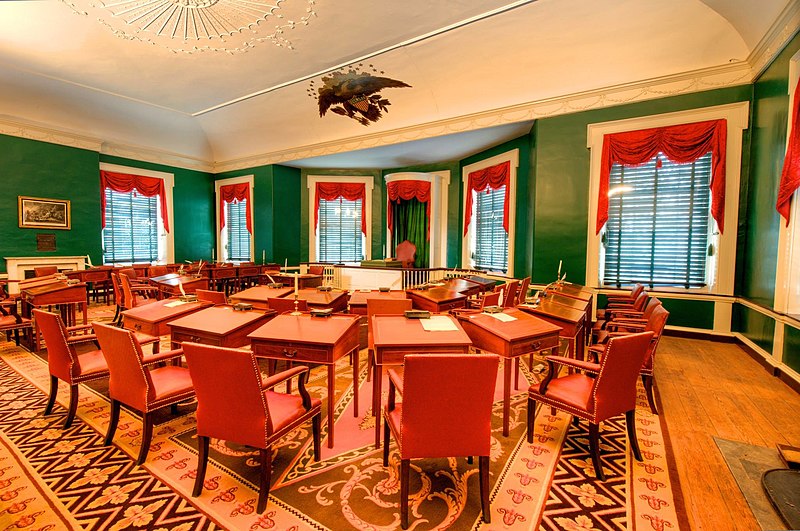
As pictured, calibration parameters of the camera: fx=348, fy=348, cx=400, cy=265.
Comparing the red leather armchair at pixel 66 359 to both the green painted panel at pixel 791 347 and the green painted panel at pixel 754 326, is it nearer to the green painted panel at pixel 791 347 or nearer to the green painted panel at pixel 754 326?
the green painted panel at pixel 791 347

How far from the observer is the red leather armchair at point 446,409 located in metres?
1.65

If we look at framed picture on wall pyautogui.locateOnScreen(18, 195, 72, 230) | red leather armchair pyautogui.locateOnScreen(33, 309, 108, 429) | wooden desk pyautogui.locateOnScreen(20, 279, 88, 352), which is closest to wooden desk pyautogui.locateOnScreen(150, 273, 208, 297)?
wooden desk pyautogui.locateOnScreen(20, 279, 88, 352)

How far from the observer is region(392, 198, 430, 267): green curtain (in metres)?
9.61

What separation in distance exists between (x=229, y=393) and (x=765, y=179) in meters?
6.24

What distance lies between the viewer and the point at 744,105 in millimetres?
4793

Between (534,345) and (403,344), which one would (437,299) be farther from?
(403,344)

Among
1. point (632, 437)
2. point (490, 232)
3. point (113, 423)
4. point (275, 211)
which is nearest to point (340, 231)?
point (275, 211)

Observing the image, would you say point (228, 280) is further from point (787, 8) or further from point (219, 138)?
point (787, 8)

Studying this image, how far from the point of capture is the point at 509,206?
712 centimetres

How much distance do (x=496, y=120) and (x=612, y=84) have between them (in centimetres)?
185

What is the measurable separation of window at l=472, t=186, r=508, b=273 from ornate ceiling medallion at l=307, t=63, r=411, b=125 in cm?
296

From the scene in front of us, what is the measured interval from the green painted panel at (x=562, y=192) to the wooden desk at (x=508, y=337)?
11.4 ft

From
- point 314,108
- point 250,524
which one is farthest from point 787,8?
point 314,108

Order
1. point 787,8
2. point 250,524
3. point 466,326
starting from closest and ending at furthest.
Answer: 1. point 250,524
2. point 466,326
3. point 787,8
